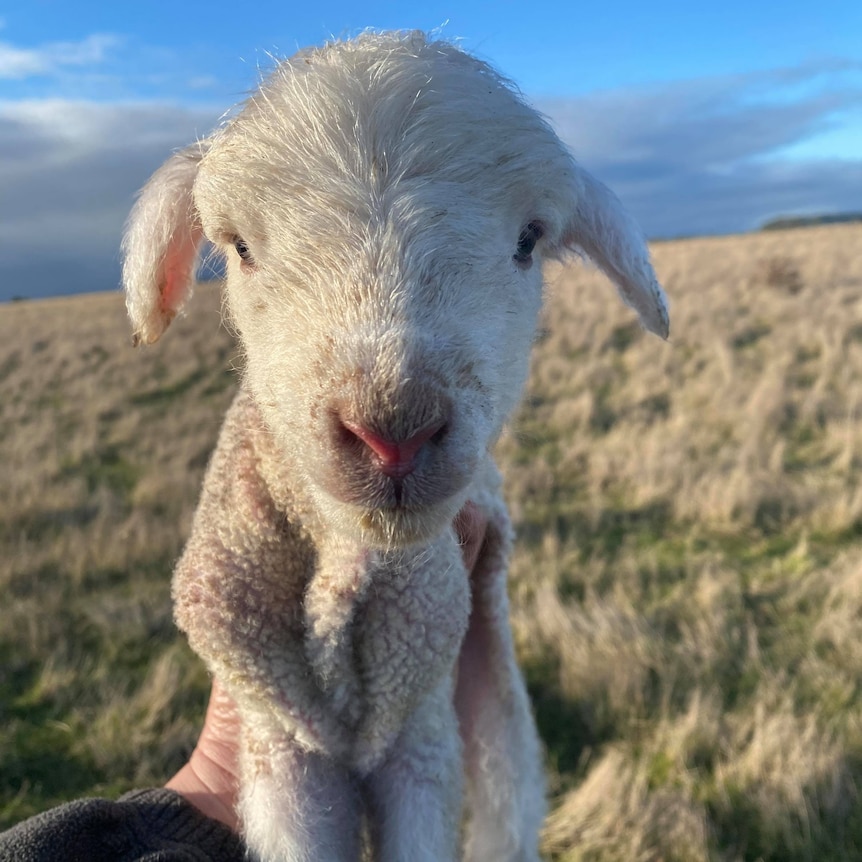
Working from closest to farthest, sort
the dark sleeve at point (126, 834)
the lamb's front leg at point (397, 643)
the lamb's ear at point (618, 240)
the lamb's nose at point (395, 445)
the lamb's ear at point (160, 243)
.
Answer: the lamb's nose at point (395, 445) < the dark sleeve at point (126, 834) < the lamb's front leg at point (397, 643) < the lamb's ear at point (160, 243) < the lamb's ear at point (618, 240)

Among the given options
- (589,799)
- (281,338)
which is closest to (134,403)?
(589,799)

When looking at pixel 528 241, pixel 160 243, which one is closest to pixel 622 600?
pixel 528 241

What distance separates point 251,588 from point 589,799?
6.28 feet

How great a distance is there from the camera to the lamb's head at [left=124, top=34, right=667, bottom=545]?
1.07 meters

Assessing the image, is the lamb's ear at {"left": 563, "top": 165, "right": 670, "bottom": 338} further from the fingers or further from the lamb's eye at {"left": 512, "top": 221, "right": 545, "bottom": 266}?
the fingers

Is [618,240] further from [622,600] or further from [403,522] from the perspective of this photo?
[622,600]

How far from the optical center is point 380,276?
1.14 m

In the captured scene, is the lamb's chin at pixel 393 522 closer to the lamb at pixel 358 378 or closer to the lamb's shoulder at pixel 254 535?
the lamb at pixel 358 378

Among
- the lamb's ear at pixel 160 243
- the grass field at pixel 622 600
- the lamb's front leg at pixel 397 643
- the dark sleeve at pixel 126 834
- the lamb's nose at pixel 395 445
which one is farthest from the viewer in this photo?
the grass field at pixel 622 600

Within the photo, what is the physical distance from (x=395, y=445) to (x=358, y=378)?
111 millimetres

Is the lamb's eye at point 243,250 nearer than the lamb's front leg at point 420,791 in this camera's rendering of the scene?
Yes

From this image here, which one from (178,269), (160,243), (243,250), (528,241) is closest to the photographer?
(243,250)

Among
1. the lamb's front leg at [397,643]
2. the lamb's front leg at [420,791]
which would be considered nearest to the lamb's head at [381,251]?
the lamb's front leg at [397,643]

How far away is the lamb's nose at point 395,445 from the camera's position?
3.38 ft
